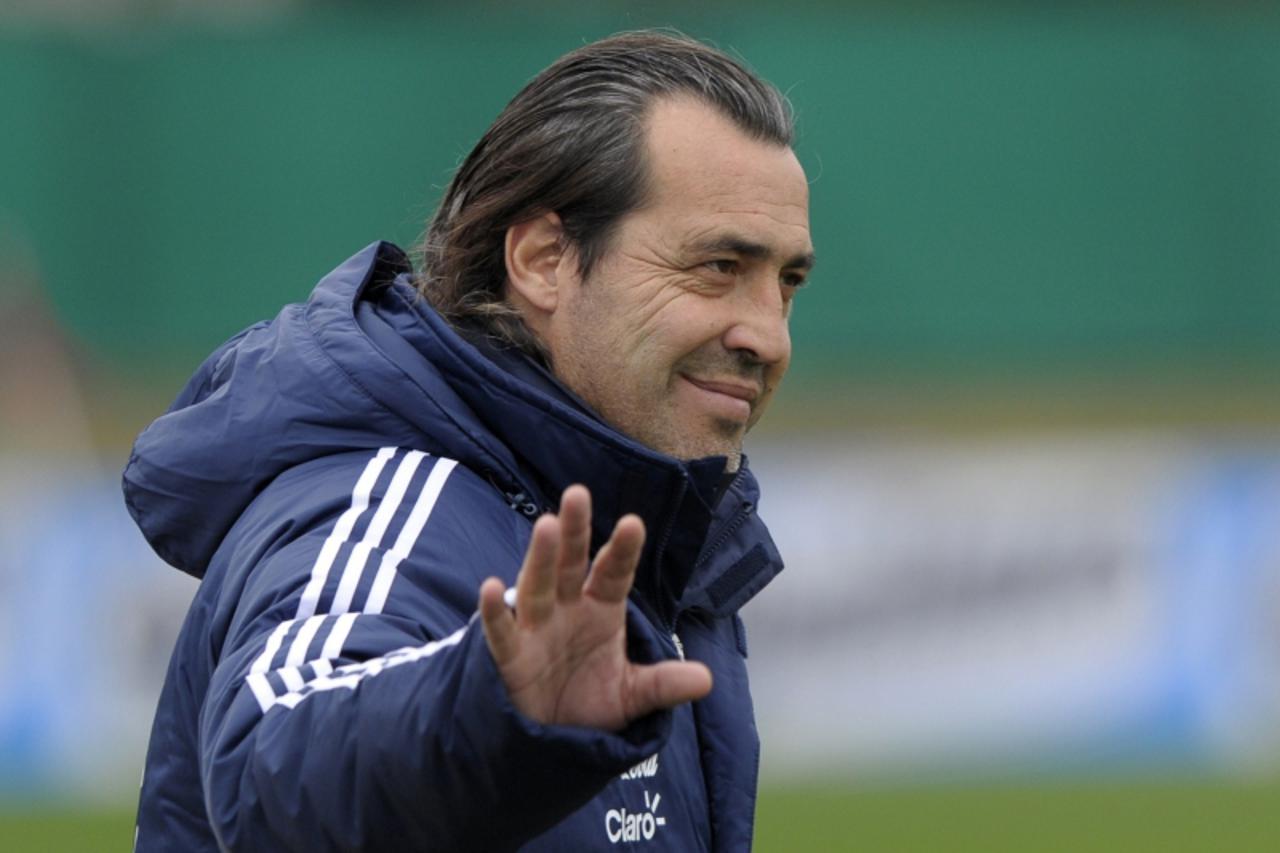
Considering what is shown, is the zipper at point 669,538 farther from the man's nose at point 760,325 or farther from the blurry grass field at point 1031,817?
the blurry grass field at point 1031,817

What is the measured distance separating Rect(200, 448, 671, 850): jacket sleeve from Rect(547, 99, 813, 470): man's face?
60 cm

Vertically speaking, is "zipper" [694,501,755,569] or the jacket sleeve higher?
"zipper" [694,501,755,569]

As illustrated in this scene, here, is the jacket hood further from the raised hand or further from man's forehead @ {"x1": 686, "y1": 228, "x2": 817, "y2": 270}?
the raised hand

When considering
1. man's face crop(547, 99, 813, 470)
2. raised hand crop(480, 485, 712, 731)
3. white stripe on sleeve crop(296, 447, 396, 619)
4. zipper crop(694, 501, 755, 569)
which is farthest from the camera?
zipper crop(694, 501, 755, 569)

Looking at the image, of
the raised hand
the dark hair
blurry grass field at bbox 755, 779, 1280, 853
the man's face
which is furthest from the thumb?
blurry grass field at bbox 755, 779, 1280, 853

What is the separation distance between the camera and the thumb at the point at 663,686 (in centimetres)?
179

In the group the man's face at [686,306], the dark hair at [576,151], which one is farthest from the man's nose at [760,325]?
the dark hair at [576,151]

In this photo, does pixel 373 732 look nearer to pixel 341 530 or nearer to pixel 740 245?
pixel 341 530

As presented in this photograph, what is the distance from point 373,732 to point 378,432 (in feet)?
1.87

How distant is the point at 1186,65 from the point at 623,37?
342 inches

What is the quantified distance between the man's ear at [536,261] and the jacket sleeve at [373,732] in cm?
66

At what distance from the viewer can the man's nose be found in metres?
2.61

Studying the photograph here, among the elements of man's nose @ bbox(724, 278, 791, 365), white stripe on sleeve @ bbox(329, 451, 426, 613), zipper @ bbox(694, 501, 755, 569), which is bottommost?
white stripe on sleeve @ bbox(329, 451, 426, 613)

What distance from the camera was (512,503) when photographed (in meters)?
2.35
